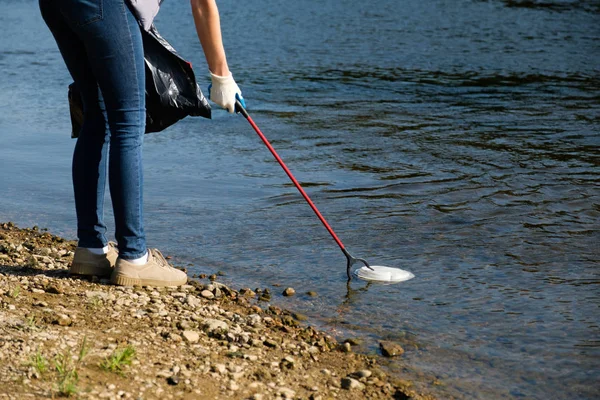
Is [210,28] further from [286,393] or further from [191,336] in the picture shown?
[286,393]

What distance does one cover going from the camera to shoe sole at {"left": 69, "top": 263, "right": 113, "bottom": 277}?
14.4 feet

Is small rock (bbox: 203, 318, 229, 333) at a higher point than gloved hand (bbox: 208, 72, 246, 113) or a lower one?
lower

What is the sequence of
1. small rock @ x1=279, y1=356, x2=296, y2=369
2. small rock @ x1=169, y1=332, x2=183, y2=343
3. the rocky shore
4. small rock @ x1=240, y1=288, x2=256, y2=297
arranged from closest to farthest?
the rocky shore, small rock @ x1=279, y1=356, x2=296, y2=369, small rock @ x1=169, y1=332, x2=183, y2=343, small rock @ x1=240, y1=288, x2=256, y2=297

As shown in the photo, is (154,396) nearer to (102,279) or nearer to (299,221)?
(102,279)

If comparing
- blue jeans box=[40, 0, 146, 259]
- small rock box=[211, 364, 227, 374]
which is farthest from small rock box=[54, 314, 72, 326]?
small rock box=[211, 364, 227, 374]

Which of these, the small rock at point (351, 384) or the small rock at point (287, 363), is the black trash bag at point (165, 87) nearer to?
the small rock at point (287, 363)

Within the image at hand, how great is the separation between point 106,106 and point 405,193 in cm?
289

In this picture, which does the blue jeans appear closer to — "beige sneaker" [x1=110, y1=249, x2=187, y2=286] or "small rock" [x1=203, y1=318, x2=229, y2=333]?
"beige sneaker" [x1=110, y1=249, x2=187, y2=286]

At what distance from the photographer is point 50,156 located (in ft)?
24.7

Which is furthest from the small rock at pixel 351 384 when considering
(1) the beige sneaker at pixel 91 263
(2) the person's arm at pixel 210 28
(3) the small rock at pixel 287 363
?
(2) the person's arm at pixel 210 28

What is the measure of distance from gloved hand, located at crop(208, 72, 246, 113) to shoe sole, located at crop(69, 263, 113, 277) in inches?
36.7

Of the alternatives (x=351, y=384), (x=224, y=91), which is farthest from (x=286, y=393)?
(x=224, y=91)

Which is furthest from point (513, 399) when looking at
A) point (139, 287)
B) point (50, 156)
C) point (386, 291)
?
point (50, 156)

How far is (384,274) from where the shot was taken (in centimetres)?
481
